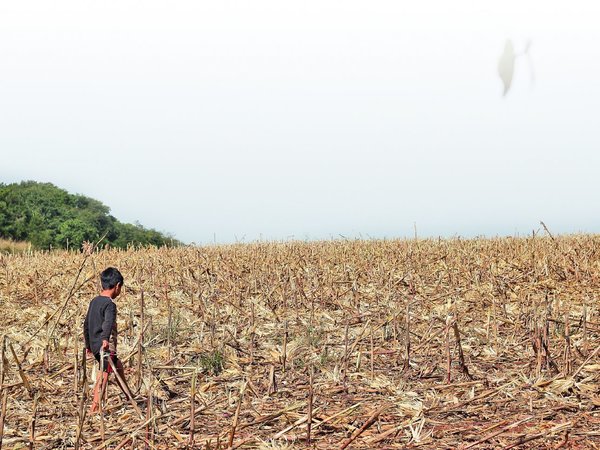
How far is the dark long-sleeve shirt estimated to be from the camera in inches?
219

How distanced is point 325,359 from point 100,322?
2230 millimetres

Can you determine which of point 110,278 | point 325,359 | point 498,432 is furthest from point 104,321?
point 498,432

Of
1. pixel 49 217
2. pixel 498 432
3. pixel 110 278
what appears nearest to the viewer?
pixel 498 432

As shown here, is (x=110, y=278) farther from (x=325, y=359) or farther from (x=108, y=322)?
(x=325, y=359)

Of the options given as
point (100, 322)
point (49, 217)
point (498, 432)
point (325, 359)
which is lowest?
point (498, 432)

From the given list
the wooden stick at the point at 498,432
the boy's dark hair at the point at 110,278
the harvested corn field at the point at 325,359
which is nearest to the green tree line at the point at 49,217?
the harvested corn field at the point at 325,359

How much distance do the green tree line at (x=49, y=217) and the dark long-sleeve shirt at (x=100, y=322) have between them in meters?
28.5

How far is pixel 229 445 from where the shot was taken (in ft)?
13.3

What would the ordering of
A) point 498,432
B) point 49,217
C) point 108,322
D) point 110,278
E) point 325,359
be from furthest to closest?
point 49,217
point 325,359
point 110,278
point 108,322
point 498,432

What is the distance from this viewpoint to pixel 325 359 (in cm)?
662

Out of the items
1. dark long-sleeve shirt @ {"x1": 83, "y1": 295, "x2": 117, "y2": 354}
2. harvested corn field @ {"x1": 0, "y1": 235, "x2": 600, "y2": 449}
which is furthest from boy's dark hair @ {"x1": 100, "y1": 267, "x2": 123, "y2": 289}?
harvested corn field @ {"x1": 0, "y1": 235, "x2": 600, "y2": 449}

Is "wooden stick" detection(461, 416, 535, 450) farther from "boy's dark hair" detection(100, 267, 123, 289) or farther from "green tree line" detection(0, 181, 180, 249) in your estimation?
"green tree line" detection(0, 181, 180, 249)

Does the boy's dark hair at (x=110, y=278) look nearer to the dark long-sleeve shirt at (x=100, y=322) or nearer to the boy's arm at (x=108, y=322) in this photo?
the dark long-sleeve shirt at (x=100, y=322)

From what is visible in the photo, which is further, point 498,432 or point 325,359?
point 325,359
